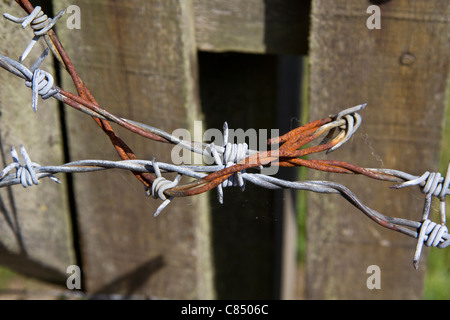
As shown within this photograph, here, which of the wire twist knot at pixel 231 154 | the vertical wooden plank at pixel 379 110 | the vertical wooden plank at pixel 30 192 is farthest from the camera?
the vertical wooden plank at pixel 30 192

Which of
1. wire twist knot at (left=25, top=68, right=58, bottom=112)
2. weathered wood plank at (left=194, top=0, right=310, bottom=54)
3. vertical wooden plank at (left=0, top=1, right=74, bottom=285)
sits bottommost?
vertical wooden plank at (left=0, top=1, right=74, bottom=285)

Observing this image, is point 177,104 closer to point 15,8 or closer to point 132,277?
point 15,8

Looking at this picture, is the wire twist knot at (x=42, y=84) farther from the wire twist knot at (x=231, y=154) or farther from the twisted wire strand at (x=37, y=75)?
the wire twist knot at (x=231, y=154)

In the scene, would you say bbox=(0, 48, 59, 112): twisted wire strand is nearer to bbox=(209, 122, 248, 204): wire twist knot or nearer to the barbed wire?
the barbed wire

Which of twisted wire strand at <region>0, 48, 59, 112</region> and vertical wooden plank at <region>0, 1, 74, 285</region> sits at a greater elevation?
twisted wire strand at <region>0, 48, 59, 112</region>

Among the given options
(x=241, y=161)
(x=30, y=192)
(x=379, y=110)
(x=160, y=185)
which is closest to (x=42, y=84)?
(x=160, y=185)

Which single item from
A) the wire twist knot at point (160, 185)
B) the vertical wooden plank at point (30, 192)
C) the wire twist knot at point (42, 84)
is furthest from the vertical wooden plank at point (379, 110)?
the vertical wooden plank at point (30, 192)

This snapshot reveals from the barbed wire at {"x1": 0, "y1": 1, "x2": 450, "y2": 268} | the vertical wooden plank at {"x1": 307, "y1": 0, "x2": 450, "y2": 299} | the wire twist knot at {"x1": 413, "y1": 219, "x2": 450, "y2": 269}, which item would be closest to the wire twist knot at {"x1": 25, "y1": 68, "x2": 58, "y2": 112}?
the barbed wire at {"x1": 0, "y1": 1, "x2": 450, "y2": 268}
